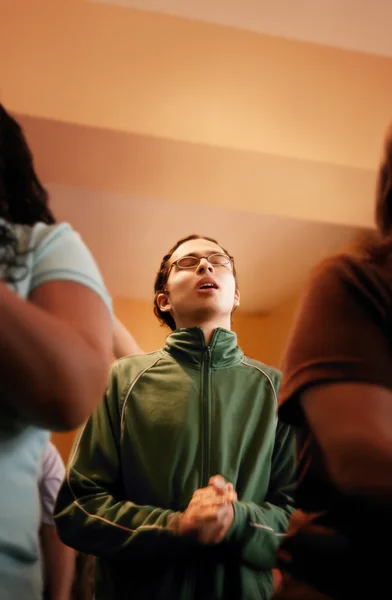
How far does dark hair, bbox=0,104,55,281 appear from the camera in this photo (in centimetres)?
61

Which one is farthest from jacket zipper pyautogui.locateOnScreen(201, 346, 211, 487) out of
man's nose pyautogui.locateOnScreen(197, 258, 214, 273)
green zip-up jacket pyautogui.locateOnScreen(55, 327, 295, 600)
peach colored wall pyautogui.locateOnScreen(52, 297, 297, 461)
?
peach colored wall pyautogui.locateOnScreen(52, 297, 297, 461)

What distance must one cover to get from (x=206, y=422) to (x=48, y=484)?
0.46 meters

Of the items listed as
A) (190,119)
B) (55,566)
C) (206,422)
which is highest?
(190,119)

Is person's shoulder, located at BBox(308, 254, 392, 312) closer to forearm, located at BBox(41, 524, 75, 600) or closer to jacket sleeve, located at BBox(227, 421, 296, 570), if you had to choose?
jacket sleeve, located at BBox(227, 421, 296, 570)

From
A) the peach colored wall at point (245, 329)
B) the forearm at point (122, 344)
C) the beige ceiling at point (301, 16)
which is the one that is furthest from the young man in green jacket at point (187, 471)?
the peach colored wall at point (245, 329)

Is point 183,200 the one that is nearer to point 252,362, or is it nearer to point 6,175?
point 252,362

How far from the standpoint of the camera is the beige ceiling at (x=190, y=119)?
164 cm

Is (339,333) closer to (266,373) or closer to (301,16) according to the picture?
(266,373)

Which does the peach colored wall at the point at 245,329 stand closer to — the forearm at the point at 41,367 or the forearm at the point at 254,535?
the forearm at the point at 254,535

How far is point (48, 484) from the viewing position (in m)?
1.27

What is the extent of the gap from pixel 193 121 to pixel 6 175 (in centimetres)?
114

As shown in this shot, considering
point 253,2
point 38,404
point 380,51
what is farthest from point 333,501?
point 380,51

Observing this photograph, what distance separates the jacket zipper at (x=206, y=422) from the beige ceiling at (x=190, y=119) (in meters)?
0.78

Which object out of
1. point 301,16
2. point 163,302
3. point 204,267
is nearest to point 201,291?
point 204,267
